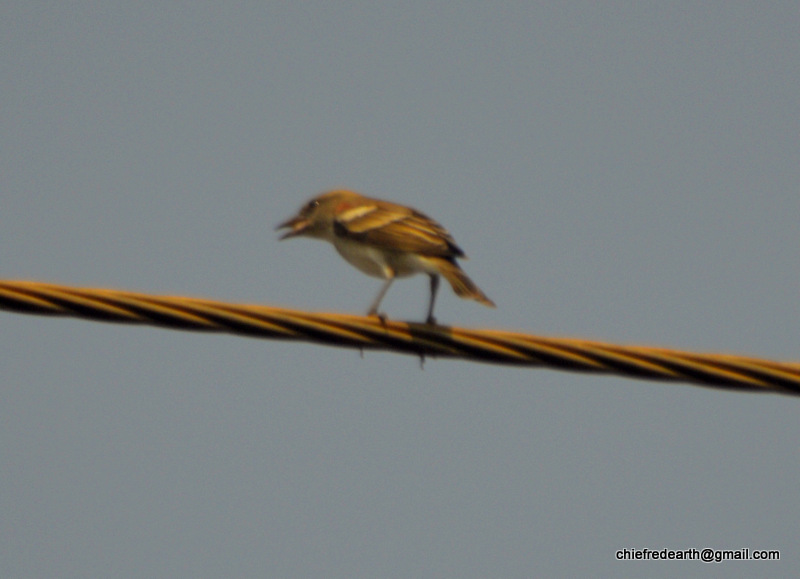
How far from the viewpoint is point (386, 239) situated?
9.72 meters

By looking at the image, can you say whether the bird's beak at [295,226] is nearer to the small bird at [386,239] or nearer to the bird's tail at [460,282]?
the small bird at [386,239]

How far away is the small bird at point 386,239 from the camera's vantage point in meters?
9.12

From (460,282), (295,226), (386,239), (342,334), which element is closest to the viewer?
(342,334)

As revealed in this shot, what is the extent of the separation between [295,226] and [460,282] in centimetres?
331

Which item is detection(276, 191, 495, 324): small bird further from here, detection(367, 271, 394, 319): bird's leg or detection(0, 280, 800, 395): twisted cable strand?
detection(0, 280, 800, 395): twisted cable strand

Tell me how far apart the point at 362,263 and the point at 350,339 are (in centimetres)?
451

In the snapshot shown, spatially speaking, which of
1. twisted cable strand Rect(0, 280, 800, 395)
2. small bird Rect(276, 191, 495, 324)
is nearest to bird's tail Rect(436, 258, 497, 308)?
small bird Rect(276, 191, 495, 324)

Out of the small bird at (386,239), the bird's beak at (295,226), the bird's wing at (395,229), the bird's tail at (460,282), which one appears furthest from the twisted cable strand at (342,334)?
the bird's beak at (295,226)

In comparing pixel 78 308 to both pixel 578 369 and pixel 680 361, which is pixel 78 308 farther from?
pixel 680 361

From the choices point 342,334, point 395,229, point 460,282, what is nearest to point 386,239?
point 395,229

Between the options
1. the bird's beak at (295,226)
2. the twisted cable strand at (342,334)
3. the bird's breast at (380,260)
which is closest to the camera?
the twisted cable strand at (342,334)

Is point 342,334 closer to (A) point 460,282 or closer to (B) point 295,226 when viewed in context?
(A) point 460,282

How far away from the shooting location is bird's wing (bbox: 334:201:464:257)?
9.27 meters

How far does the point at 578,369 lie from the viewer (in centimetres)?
570
